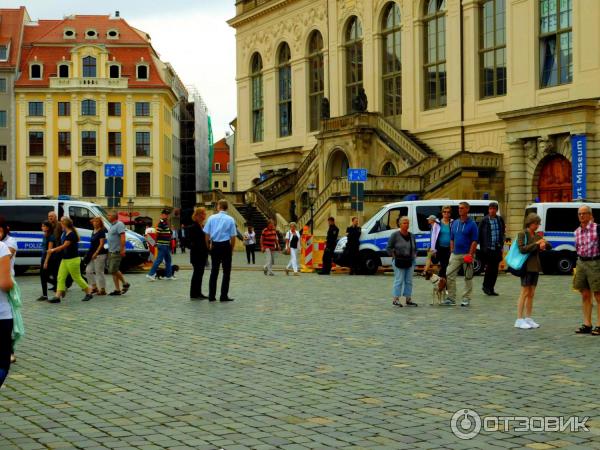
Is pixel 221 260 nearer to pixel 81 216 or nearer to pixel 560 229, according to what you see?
pixel 81 216

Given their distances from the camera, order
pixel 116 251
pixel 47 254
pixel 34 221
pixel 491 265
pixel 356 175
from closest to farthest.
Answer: pixel 47 254
pixel 491 265
pixel 116 251
pixel 34 221
pixel 356 175

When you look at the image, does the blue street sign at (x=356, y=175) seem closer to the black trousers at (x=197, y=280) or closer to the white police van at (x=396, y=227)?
the white police van at (x=396, y=227)

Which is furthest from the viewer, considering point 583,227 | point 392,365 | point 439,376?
point 583,227

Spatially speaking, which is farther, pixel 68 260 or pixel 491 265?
pixel 491 265

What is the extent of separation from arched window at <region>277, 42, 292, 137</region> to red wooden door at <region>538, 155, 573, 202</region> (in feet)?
77.8

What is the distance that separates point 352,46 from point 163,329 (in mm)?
43419

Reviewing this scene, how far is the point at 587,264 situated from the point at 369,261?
57.6 ft

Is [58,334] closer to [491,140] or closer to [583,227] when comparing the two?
[583,227]

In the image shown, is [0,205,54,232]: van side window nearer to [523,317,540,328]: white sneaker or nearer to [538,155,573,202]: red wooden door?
[523,317,540,328]: white sneaker

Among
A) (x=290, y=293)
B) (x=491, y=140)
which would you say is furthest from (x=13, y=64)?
(x=290, y=293)

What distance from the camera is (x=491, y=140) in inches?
1767

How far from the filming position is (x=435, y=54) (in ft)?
161

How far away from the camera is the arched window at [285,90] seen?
204 feet

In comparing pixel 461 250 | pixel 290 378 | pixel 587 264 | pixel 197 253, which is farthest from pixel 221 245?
pixel 290 378
